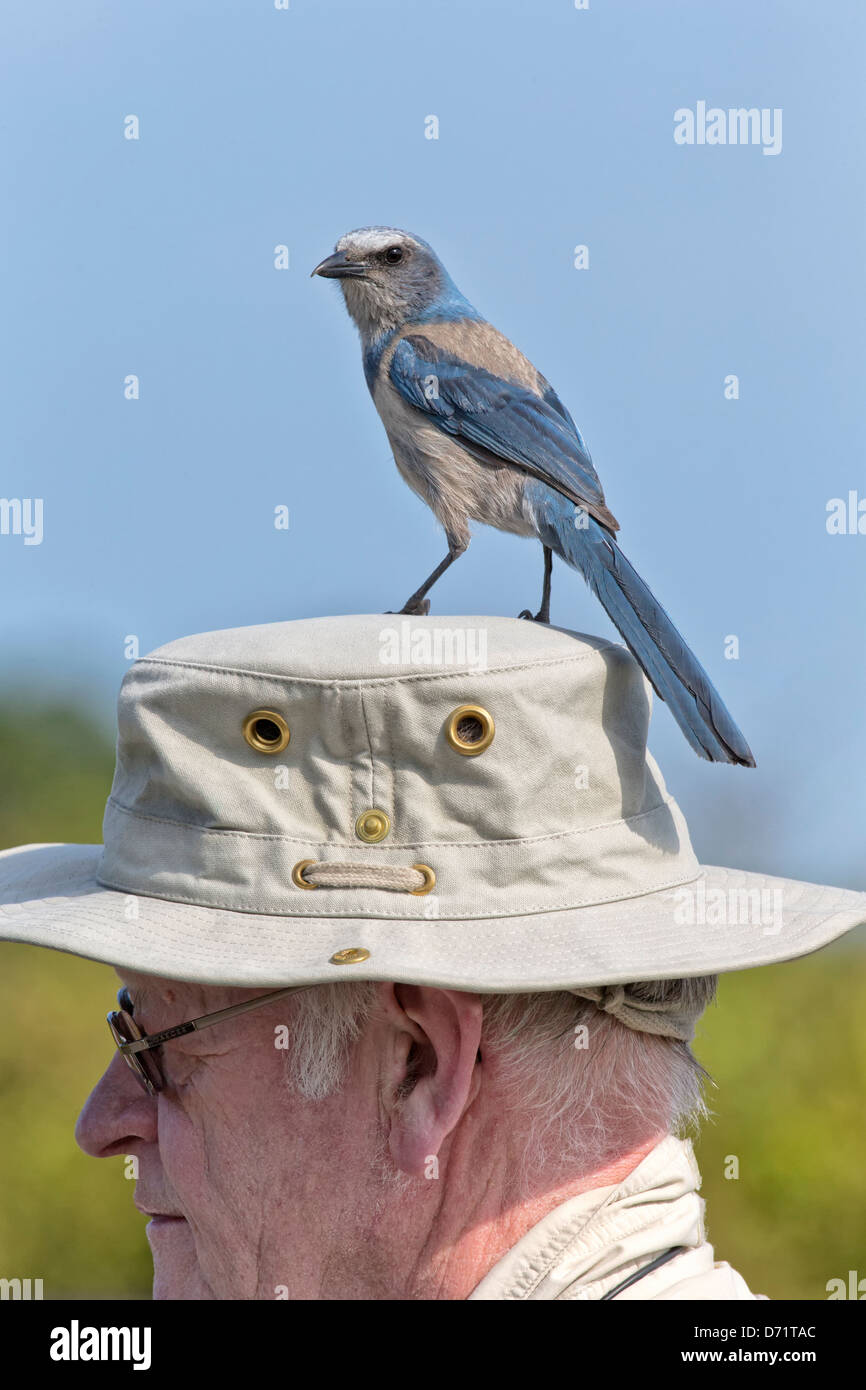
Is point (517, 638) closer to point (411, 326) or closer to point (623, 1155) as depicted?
point (623, 1155)

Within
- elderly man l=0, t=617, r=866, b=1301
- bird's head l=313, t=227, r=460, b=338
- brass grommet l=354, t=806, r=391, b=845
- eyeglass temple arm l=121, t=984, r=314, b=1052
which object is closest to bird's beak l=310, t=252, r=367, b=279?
bird's head l=313, t=227, r=460, b=338

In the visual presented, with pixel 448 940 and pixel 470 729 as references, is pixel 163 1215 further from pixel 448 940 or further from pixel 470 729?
pixel 470 729

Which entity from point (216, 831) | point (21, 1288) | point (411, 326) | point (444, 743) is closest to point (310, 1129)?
point (216, 831)

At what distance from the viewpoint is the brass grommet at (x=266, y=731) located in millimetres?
2020

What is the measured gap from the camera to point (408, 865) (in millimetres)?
1995

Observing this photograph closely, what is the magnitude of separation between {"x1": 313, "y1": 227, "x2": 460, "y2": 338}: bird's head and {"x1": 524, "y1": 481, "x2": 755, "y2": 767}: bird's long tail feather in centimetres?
74

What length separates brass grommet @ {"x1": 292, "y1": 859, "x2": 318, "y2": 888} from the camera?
78.8 inches

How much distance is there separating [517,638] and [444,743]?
24cm

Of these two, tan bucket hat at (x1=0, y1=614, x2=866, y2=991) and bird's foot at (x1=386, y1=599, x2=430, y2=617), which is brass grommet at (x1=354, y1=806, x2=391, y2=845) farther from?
bird's foot at (x1=386, y1=599, x2=430, y2=617)

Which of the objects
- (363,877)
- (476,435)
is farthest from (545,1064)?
(476,435)

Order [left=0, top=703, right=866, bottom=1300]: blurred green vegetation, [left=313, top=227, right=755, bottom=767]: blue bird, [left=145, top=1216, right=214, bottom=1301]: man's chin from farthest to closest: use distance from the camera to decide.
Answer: [left=0, top=703, right=866, bottom=1300]: blurred green vegetation, [left=313, top=227, right=755, bottom=767]: blue bird, [left=145, top=1216, right=214, bottom=1301]: man's chin

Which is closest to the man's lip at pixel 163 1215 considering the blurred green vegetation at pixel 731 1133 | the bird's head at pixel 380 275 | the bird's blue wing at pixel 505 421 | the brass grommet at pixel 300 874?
the brass grommet at pixel 300 874

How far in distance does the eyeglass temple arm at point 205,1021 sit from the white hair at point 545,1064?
42mm

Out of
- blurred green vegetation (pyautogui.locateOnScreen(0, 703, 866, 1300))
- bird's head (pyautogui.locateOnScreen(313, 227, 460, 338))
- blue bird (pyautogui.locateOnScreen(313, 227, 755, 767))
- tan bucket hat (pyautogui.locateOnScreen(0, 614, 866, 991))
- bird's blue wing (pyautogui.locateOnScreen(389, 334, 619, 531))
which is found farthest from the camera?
blurred green vegetation (pyautogui.locateOnScreen(0, 703, 866, 1300))
